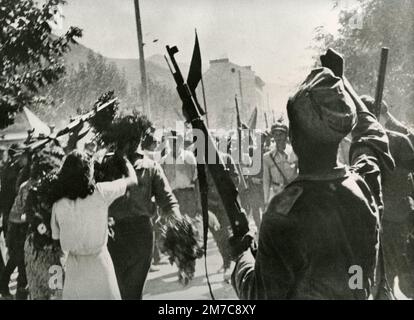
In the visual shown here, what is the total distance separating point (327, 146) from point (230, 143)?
7.27 feet

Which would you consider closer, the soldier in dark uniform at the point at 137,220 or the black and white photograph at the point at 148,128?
the black and white photograph at the point at 148,128

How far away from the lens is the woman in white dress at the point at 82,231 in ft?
12.4

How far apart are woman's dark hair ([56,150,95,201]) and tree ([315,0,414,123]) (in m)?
2.06

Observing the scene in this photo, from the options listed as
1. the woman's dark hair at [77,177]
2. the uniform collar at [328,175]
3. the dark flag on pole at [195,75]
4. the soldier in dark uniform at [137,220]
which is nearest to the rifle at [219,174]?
the dark flag on pole at [195,75]

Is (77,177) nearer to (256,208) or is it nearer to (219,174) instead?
(219,174)

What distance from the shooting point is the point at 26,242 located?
4.56 meters

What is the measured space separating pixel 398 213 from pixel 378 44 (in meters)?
1.50

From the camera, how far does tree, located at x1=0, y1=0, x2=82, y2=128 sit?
4.63 m

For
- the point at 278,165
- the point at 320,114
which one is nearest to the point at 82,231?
the point at 320,114

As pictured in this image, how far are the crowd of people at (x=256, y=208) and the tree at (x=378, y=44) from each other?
30 cm

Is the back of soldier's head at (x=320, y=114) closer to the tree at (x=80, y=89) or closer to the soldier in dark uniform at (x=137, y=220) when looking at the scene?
the soldier in dark uniform at (x=137, y=220)

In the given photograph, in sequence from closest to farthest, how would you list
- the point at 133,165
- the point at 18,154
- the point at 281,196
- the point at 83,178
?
the point at 281,196 → the point at 83,178 → the point at 133,165 → the point at 18,154

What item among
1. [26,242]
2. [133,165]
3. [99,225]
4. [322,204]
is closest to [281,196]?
[322,204]
